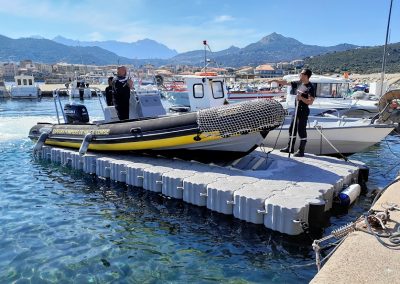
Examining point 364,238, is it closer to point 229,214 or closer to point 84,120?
point 229,214

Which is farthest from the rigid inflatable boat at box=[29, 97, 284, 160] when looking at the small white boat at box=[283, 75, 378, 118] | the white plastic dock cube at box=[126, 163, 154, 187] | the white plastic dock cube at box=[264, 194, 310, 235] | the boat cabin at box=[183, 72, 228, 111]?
the small white boat at box=[283, 75, 378, 118]

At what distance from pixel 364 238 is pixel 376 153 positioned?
32.2ft

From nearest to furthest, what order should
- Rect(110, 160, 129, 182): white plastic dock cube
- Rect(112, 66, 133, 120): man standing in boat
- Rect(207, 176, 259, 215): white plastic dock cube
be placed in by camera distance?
Rect(207, 176, 259, 215): white plastic dock cube < Rect(110, 160, 129, 182): white plastic dock cube < Rect(112, 66, 133, 120): man standing in boat

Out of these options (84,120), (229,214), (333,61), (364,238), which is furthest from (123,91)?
(333,61)

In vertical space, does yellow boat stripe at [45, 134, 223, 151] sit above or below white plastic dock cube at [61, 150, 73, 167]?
above

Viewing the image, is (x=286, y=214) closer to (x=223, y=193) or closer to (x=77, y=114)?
(x=223, y=193)

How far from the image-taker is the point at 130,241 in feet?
19.1

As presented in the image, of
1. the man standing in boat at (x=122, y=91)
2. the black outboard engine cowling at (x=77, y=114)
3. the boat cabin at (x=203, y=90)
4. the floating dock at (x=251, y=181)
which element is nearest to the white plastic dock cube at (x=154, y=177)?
the floating dock at (x=251, y=181)

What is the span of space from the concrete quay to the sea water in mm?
966

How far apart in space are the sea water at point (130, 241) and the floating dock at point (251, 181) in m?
0.25

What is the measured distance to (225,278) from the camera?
15.5 ft

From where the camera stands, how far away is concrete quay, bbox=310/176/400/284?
324cm

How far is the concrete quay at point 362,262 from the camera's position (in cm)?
324

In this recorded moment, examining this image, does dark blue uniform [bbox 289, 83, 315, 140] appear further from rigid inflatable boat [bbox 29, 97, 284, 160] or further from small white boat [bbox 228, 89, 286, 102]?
small white boat [bbox 228, 89, 286, 102]
